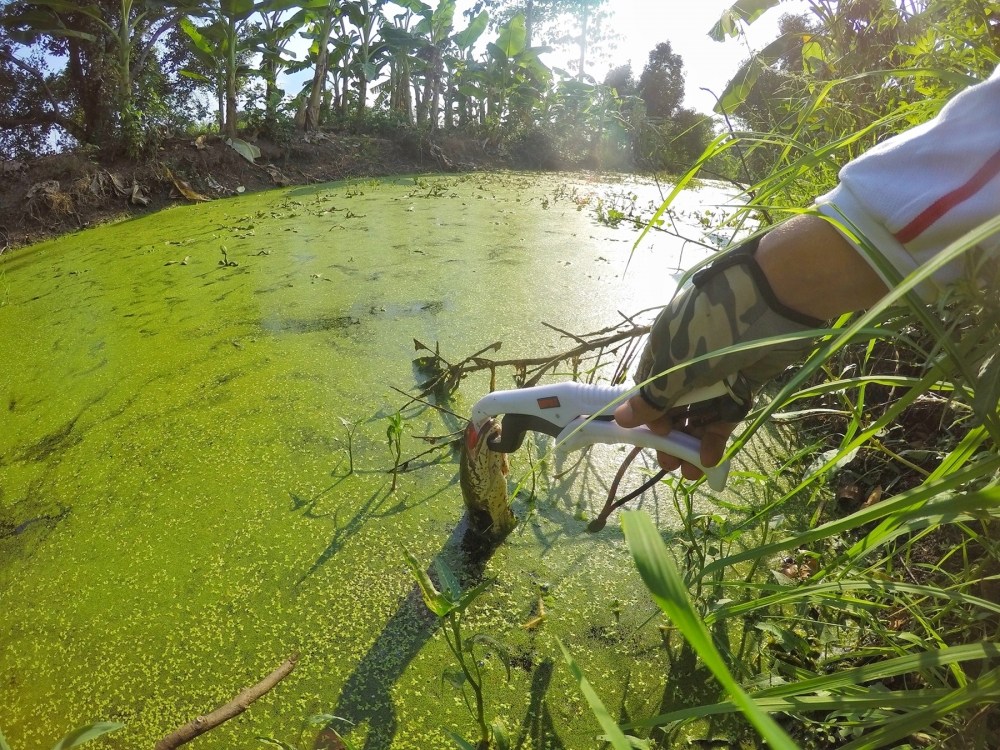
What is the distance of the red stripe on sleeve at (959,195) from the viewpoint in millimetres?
342

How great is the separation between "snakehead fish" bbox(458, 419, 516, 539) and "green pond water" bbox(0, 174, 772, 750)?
0.17ft

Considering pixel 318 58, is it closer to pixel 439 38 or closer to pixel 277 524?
pixel 439 38

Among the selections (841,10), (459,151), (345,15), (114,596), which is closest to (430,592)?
(114,596)

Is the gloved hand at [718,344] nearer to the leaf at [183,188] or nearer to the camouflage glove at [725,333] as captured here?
the camouflage glove at [725,333]

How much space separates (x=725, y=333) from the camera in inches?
19.8

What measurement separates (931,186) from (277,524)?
3.28 ft

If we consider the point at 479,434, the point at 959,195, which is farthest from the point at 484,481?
the point at 959,195

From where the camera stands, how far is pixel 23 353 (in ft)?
5.57

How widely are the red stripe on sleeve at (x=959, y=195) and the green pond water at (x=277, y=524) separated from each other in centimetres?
63

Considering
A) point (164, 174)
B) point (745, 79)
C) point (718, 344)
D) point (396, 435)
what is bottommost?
point (396, 435)

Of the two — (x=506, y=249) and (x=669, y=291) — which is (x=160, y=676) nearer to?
(x=669, y=291)

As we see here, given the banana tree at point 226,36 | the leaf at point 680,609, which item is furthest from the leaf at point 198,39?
the leaf at point 680,609

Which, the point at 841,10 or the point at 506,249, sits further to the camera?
the point at 506,249

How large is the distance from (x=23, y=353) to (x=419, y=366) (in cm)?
127
